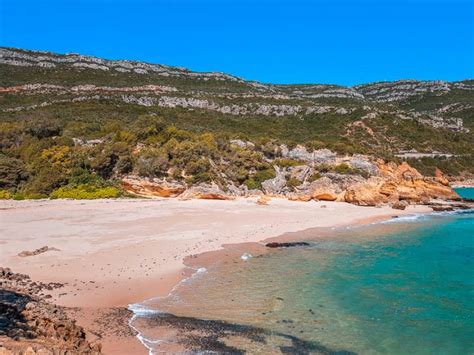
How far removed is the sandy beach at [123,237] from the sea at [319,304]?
94 centimetres

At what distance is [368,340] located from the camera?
9.20 metres

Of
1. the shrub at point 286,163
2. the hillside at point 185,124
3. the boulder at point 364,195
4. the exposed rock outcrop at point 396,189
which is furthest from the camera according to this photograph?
the shrub at point 286,163

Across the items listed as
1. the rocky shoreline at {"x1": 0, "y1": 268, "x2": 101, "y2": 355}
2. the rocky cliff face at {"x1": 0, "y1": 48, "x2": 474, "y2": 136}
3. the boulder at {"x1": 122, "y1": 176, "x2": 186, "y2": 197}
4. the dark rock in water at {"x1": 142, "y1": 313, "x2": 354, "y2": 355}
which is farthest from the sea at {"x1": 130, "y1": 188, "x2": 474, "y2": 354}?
the rocky cliff face at {"x1": 0, "y1": 48, "x2": 474, "y2": 136}

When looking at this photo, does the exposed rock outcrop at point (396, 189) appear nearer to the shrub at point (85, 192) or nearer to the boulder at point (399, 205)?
the boulder at point (399, 205)

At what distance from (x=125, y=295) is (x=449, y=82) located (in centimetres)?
12793

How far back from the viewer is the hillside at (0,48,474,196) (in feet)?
106

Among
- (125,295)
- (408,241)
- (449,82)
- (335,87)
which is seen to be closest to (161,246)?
(125,295)

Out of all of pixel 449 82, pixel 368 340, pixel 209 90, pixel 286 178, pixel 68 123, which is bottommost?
pixel 368 340

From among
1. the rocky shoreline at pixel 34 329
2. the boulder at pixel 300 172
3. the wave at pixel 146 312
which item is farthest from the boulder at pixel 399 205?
the rocky shoreline at pixel 34 329

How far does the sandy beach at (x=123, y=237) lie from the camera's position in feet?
35.8

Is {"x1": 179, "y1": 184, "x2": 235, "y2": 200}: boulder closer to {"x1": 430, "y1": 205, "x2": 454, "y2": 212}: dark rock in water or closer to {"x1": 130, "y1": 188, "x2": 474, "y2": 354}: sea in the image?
{"x1": 130, "y1": 188, "x2": 474, "y2": 354}: sea

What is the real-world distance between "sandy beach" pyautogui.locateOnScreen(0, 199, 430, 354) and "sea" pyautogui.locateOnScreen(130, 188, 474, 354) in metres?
0.94

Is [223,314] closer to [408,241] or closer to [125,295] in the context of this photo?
[125,295]

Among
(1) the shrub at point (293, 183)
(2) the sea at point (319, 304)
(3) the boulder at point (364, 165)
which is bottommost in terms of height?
(2) the sea at point (319, 304)
